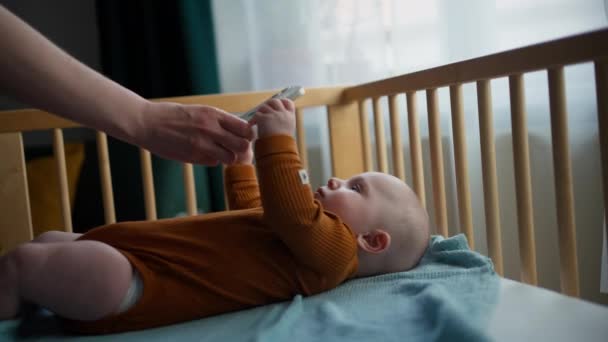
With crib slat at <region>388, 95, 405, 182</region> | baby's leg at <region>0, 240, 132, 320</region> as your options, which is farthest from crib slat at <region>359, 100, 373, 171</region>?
baby's leg at <region>0, 240, 132, 320</region>

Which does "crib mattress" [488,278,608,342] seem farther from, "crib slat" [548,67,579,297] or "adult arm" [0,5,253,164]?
"adult arm" [0,5,253,164]

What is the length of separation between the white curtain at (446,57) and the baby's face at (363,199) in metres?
0.56

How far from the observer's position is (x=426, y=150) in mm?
1623

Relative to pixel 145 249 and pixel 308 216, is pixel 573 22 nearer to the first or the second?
pixel 308 216

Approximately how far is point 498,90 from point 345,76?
46 cm

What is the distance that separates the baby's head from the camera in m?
0.98

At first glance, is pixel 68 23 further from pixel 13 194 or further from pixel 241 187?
pixel 241 187

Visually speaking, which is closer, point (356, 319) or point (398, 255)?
point (356, 319)

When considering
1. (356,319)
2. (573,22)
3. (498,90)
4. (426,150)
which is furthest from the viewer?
(426,150)

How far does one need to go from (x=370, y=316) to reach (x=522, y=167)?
34 cm

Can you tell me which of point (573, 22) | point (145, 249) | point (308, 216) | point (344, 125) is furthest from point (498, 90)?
point (145, 249)

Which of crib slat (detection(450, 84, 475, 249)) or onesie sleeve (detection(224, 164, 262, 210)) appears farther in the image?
onesie sleeve (detection(224, 164, 262, 210))

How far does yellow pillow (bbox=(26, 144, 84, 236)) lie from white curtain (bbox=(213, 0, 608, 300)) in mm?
589

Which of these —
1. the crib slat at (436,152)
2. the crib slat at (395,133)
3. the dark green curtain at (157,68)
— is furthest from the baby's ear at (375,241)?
the dark green curtain at (157,68)
